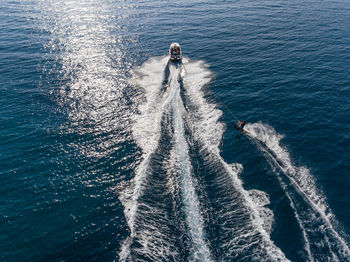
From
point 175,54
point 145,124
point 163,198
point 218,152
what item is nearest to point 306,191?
point 218,152

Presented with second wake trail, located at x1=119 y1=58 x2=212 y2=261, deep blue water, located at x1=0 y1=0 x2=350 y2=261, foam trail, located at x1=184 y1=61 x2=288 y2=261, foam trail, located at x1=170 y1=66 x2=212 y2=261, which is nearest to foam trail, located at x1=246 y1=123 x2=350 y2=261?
deep blue water, located at x1=0 y1=0 x2=350 y2=261

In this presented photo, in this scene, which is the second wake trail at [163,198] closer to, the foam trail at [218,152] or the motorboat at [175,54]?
the foam trail at [218,152]

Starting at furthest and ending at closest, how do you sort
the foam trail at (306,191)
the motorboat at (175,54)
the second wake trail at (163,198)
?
the motorboat at (175,54)
the second wake trail at (163,198)
the foam trail at (306,191)

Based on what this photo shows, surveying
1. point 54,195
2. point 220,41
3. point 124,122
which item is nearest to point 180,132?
point 124,122

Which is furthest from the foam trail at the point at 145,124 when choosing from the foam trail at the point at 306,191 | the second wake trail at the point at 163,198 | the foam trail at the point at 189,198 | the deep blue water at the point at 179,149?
the foam trail at the point at 306,191

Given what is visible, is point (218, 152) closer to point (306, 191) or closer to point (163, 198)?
point (163, 198)

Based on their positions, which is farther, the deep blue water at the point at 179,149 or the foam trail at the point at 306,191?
the deep blue water at the point at 179,149

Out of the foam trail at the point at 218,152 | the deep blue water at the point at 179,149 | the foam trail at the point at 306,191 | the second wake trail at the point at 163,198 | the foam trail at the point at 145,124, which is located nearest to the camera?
the foam trail at the point at 306,191
